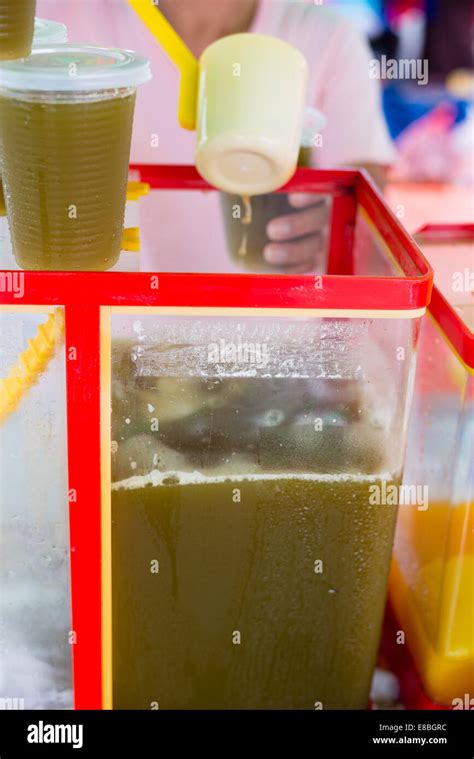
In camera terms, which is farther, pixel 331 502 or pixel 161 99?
pixel 161 99

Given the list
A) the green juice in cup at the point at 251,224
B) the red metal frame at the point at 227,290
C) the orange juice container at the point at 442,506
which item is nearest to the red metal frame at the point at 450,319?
the orange juice container at the point at 442,506

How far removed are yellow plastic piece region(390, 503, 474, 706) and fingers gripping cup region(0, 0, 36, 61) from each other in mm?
680

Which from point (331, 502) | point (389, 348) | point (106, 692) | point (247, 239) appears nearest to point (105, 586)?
point (106, 692)

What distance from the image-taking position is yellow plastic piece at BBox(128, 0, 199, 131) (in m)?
0.85

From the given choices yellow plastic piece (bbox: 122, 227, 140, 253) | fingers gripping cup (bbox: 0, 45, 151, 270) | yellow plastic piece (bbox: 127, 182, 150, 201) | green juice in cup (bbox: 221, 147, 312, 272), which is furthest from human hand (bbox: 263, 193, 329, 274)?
fingers gripping cup (bbox: 0, 45, 151, 270)

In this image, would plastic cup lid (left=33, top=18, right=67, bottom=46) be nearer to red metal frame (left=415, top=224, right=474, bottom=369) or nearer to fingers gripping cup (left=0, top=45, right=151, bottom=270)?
fingers gripping cup (left=0, top=45, right=151, bottom=270)

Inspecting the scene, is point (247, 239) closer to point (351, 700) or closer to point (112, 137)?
point (112, 137)

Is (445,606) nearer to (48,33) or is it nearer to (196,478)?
(196,478)

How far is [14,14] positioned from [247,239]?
808 mm

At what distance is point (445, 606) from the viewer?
37.3 inches

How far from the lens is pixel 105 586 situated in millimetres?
864

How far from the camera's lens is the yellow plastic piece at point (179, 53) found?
85cm

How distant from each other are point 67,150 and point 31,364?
213 mm

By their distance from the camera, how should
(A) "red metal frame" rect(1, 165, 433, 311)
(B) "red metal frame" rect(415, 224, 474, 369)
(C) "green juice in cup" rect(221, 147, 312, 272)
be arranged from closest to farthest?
(A) "red metal frame" rect(1, 165, 433, 311), (B) "red metal frame" rect(415, 224, 474, 369), (C) "green juice in cup" rect(221, 147, 312, 272)
